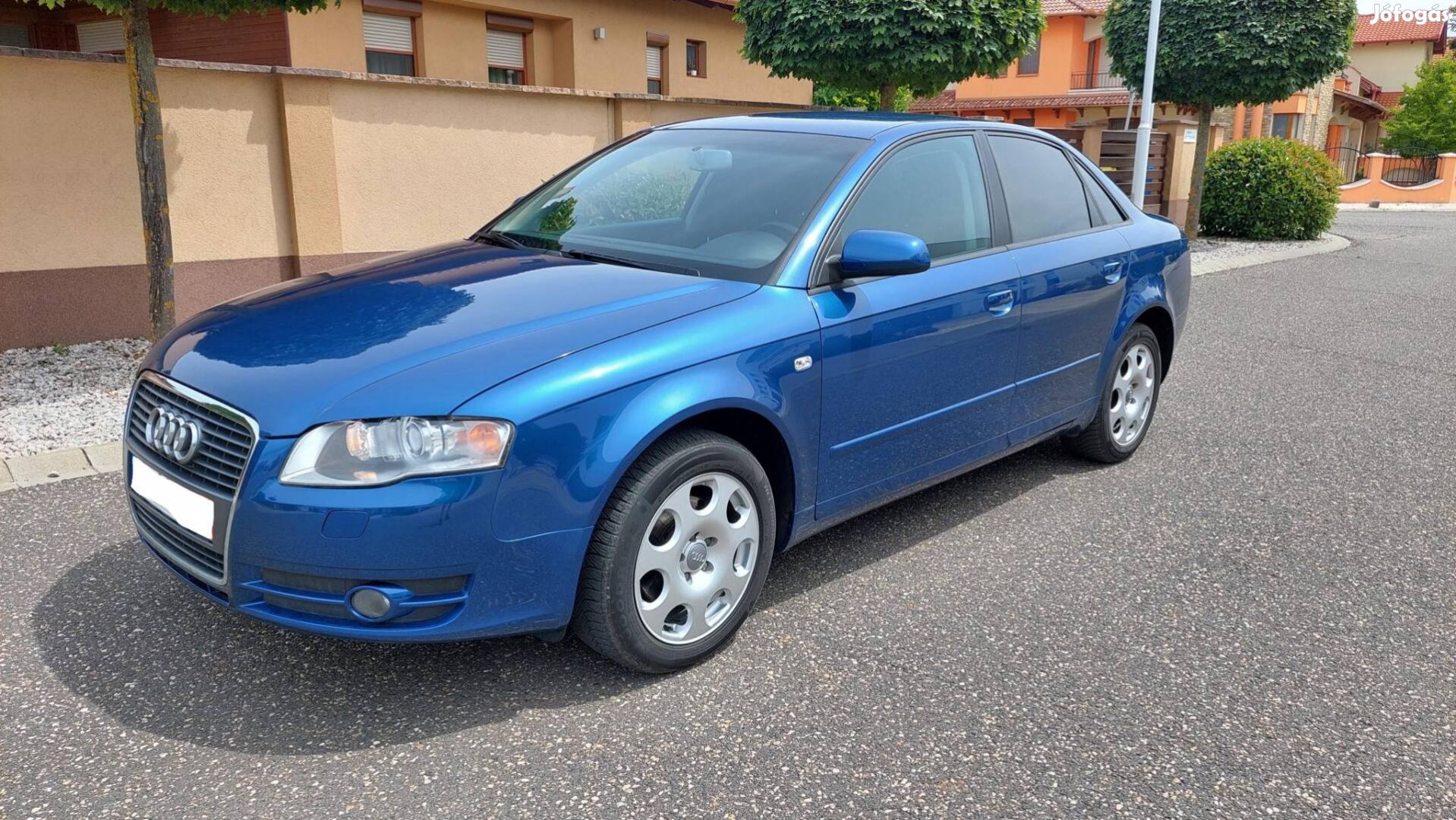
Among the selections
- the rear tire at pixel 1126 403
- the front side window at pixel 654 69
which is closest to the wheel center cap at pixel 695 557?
the rear tire at pixel 1126 403

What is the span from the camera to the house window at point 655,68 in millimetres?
18891

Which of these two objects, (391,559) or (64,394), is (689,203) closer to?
(391,559)

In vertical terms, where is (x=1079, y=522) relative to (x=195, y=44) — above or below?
below

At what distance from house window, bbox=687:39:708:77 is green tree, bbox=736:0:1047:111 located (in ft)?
21.8

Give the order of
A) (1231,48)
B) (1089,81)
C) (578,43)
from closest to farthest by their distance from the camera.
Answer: (1231,48) → (578,43) → (1089,81)

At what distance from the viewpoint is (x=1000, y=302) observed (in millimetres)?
4250

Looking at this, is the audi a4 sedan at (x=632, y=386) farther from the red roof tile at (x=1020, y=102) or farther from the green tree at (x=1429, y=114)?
the green tree at (x=1429, y=114)

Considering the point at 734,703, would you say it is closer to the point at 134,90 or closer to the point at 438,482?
the point at 438,482

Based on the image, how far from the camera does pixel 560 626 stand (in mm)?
3045

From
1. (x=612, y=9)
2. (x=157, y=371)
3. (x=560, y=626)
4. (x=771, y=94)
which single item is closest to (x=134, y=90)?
(x=157, y=371)

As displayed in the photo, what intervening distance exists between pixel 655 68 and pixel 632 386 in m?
17.0

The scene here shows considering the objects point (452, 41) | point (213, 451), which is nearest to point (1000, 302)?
point (213, 451)

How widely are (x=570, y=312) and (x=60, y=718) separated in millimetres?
1752

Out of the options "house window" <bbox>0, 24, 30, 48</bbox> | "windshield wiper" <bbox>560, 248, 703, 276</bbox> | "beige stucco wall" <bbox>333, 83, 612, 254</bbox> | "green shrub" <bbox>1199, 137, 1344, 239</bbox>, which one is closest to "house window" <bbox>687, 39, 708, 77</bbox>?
"green shrub" <bbox>1199, 137, 1344, 239</bbox>
